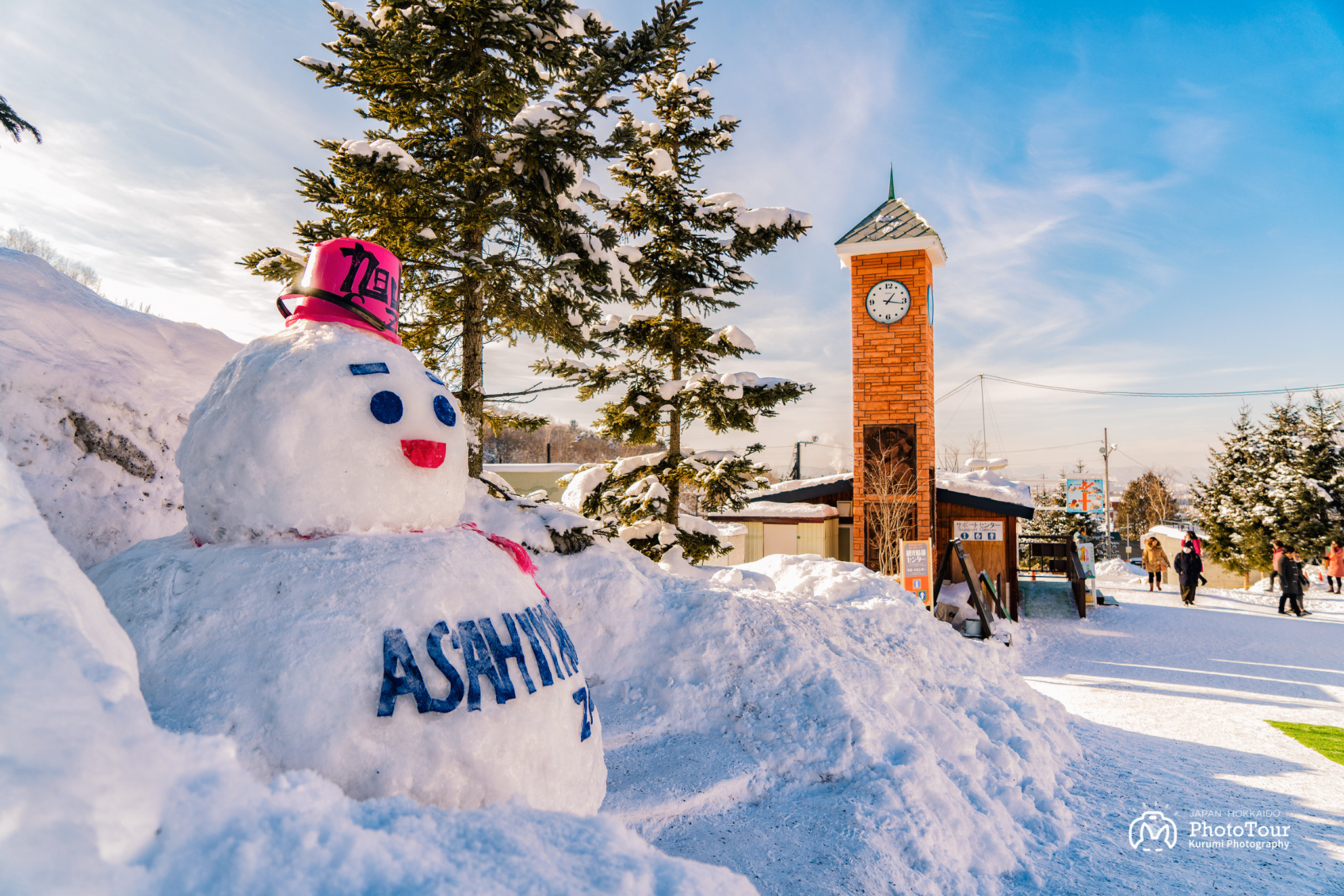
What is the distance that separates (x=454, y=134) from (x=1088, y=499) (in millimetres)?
20338

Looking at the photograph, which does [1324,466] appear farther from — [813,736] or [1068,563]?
[813,736]

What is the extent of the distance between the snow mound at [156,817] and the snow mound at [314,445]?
82cm

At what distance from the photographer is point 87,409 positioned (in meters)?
3.65

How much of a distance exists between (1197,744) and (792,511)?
33.3ft

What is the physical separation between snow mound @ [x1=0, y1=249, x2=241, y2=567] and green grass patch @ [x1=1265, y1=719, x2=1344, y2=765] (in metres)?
10.2

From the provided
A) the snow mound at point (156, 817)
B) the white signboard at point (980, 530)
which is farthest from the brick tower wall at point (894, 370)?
the snow mound at point (156, 817)

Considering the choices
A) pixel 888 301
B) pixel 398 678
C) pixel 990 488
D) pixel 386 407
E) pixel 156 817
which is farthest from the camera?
pixel 990 488

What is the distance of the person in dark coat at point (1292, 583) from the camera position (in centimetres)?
1481

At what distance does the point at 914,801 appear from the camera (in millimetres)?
3746

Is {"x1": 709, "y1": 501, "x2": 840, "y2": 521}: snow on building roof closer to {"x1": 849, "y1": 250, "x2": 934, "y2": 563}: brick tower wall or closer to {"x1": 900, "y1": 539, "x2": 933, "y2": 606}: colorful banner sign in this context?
{"x1": 849, "y1": 250, "x2": 934, "y2": 563}: brick tower wall

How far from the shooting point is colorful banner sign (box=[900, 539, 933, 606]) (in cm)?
1048

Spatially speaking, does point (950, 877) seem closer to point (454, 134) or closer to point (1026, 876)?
point (1026, 876)

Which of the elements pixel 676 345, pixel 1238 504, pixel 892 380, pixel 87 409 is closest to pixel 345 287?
pixel 87 409

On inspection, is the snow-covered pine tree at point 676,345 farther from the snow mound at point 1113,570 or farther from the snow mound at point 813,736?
the snow mound at point 1113,570
